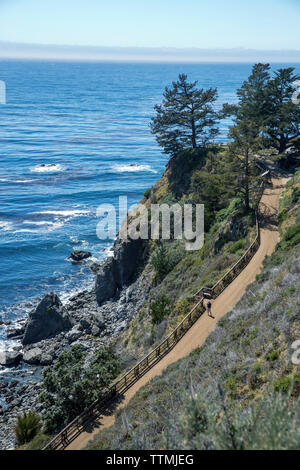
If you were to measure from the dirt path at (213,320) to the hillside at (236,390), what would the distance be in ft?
3.86

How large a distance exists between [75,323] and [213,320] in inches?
762

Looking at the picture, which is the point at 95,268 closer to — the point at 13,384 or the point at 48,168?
the point at 13,384

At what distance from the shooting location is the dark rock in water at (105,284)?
1609 inches

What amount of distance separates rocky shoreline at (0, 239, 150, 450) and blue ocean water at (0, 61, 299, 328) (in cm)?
475

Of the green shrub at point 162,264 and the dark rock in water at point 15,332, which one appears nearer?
the green shrub at point 162,264

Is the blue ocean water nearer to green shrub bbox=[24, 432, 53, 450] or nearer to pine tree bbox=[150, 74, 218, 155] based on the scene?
pine tree bbox=[150, 74, 218, 155]

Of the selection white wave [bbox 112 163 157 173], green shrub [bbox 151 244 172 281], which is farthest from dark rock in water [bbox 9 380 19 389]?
white wave [bbox 112 163 157 173]

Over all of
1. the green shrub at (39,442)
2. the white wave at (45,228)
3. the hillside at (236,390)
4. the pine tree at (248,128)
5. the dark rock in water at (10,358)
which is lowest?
the dark rock in water at (10,358)

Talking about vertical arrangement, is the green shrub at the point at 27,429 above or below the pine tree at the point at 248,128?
below

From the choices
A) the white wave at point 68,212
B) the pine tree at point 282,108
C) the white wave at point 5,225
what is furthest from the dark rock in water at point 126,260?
the white wave at point 68,212

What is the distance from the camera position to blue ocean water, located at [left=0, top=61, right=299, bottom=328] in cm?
4834

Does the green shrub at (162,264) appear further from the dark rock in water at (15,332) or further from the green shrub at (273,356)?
the green shrub at (273,356)

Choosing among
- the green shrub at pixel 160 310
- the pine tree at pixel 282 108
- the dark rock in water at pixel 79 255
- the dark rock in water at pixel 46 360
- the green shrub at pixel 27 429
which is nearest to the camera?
the green shrub at pixel 27 429

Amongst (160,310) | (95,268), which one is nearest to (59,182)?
(95,268)
